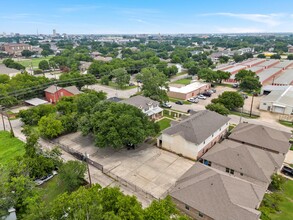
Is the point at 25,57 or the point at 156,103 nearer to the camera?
the point at 156,103

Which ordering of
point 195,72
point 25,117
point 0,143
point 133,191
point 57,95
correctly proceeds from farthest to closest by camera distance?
point 195,72
point 57,95
point 25,117
point 0,143
point 133,191

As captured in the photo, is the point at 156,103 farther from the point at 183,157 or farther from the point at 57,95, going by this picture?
the point at 57,95

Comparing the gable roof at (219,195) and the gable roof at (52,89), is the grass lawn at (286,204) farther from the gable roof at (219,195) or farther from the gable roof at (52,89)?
the gable roof at (52,89)

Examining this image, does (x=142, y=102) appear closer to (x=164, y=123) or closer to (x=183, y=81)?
(x=164, y=123)

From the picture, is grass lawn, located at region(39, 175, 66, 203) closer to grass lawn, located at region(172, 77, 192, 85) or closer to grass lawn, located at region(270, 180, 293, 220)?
grass lawn, located at region(270, 180, 293, 220)

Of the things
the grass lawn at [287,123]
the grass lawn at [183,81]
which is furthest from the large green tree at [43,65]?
the grass lawn at [287,123]

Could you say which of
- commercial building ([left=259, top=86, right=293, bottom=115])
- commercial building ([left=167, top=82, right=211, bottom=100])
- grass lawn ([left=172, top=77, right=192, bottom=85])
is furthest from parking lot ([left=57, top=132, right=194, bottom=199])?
grass lawn ([left=172, top=77, right=192, bottom=85])

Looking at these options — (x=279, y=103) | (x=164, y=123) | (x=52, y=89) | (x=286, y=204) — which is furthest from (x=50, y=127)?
(x=279, y=103)

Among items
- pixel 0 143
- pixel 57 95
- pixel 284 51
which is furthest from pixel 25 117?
pixel 284 51
